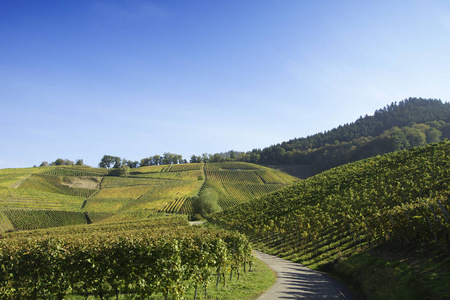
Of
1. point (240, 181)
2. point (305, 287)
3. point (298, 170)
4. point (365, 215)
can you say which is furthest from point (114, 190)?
point (305, 287)

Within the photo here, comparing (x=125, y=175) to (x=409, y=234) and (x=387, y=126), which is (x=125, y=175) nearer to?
(x=409, y=234)

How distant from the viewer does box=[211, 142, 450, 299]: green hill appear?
13.7 m

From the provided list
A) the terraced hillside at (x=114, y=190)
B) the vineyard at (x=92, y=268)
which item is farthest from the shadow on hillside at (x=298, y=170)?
the vineyard at (x=92, y=268)

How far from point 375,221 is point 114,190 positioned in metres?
112

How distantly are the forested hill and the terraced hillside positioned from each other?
1248 inches

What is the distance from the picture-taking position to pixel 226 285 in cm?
1511

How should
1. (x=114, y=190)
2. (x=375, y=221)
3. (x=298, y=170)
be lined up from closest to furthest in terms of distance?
1. (x=375, y=221)
2. (x=114, y=190)
3. (x=298, y=170)

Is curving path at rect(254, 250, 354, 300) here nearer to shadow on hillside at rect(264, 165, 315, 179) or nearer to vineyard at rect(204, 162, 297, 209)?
vineyard at rect(204, 162, 297, 209)

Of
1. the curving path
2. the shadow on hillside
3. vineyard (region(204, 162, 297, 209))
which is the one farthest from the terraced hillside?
the curving path

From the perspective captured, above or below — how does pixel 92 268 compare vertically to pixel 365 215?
above

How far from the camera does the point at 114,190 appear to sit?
115562 millimetres

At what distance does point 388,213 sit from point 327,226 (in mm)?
11851

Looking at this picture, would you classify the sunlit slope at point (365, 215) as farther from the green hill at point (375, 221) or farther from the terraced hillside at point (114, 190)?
the terraced hillside at point (114, 190)

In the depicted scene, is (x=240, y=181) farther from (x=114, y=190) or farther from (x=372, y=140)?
(x=372, y=140)
